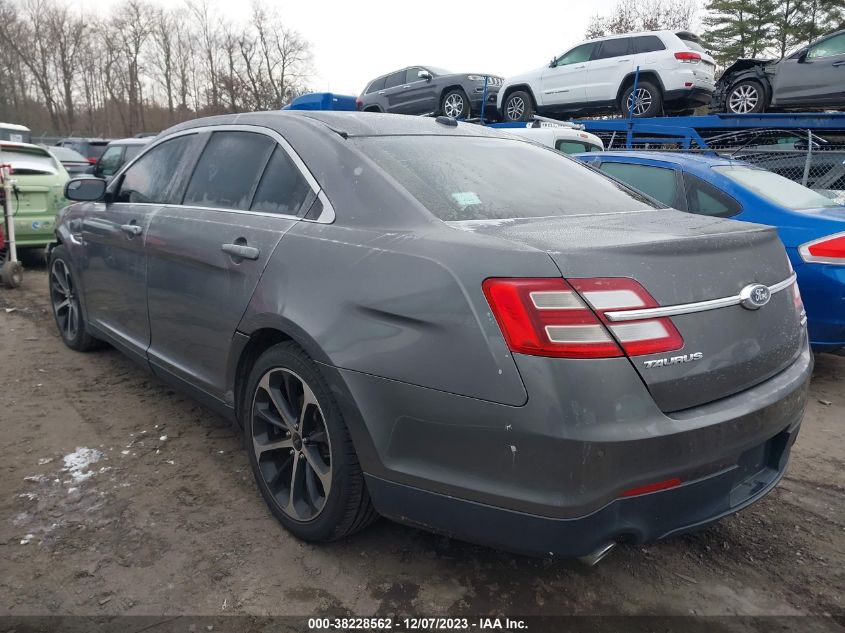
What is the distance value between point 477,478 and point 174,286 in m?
1.93

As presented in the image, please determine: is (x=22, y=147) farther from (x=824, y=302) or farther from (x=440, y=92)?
(x=824, y=302)

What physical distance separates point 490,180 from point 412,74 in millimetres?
12246

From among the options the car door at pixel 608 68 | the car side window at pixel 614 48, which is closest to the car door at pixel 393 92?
the car door at pixel 608 68

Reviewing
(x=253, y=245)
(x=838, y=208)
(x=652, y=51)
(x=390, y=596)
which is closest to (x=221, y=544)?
(x=390, y=596)

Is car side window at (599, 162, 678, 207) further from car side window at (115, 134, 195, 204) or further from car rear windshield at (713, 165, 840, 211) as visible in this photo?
car side window at (115, 134, 195, 204)

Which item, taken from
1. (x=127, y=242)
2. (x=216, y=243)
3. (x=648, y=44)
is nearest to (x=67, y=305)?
(x=127, y=242)

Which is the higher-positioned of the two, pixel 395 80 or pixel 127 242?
pixel 395 80

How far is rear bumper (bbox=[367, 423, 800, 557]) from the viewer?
1.74m

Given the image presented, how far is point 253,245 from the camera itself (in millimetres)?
2545

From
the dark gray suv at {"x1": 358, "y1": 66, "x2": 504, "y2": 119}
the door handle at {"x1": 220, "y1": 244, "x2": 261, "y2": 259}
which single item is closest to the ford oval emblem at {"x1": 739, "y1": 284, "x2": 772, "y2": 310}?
the door handle at {"x1": 220, "y1": 244, "x2": 261, "y2": 259}

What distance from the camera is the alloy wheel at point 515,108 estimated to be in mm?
12516

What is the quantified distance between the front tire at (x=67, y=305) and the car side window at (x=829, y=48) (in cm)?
1035

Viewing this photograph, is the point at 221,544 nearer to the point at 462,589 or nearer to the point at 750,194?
the point at 462,589

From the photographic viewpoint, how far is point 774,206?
→ 444cm
